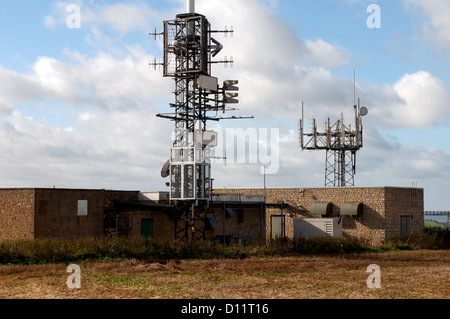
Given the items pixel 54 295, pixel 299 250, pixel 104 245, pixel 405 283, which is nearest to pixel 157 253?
pixel 104 245

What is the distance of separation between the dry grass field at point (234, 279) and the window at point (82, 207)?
7320 mm

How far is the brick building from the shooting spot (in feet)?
97.3

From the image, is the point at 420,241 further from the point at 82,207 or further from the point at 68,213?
the point at 68,213

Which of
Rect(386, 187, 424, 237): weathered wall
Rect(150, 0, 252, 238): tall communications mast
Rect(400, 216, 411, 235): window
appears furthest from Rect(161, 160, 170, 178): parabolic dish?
Rect(400, 216, 411, 235): window

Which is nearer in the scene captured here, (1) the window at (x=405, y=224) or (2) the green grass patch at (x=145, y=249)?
(2) the green grass patch at (x=145, y=249)

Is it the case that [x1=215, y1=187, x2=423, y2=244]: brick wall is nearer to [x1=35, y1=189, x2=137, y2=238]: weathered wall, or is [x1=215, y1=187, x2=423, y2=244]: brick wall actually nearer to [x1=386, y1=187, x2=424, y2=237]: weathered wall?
[x1=386, y1=187, x2=424, y2=237]: weathered wall

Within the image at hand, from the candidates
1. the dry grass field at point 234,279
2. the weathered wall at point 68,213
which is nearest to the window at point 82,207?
the weathered wall at point 68,213

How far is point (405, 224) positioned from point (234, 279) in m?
22.3

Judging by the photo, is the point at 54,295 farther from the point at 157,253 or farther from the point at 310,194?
the point at 310,194

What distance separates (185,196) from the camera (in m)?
31.8

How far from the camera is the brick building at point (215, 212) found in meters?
29.7

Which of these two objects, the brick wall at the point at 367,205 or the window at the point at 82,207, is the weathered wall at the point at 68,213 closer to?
the window at the point at 82,207
